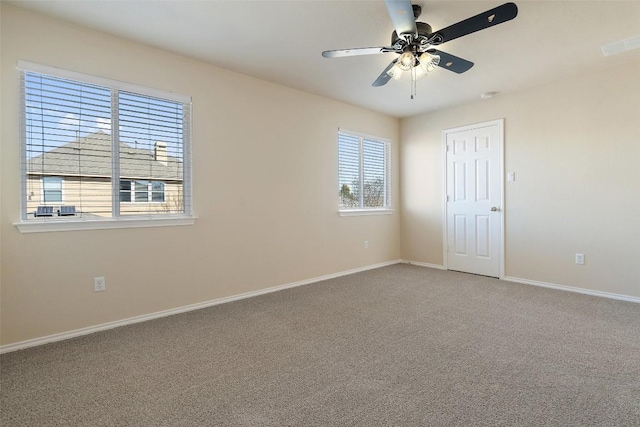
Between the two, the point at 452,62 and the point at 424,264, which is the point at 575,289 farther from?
the point at 452,62

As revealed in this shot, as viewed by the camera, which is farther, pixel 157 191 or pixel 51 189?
pixel 157 191

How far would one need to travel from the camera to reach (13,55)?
96.7 inches

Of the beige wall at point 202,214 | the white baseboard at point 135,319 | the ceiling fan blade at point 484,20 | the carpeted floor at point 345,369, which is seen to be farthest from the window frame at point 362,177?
the ceiling fan blade at point 484,20

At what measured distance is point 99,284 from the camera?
2.83m

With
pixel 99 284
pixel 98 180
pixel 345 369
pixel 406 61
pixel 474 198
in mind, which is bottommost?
pixel 345 369

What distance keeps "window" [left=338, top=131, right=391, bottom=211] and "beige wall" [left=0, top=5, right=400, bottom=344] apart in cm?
20

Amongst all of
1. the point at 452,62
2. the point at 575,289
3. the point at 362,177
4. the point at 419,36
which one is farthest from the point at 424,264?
the point at 419,36

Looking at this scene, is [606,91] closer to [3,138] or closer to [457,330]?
[457,330]

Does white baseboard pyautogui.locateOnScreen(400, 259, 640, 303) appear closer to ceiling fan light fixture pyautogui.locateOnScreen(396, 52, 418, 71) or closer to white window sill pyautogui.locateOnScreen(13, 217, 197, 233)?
ceiling fan light fixture pyautogui.locateOnScreen(396, 52, 418, 71)

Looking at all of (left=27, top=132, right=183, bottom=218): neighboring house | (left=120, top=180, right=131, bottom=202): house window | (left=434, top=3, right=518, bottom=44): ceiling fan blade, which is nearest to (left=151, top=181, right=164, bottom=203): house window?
(left=27, top=132, right=183, bottom=218): neighboring house

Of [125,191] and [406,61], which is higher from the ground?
[406,61]

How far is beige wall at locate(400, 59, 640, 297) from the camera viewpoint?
3562mm

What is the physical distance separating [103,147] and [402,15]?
2.67m

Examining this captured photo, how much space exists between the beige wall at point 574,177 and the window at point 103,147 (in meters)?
4.12
